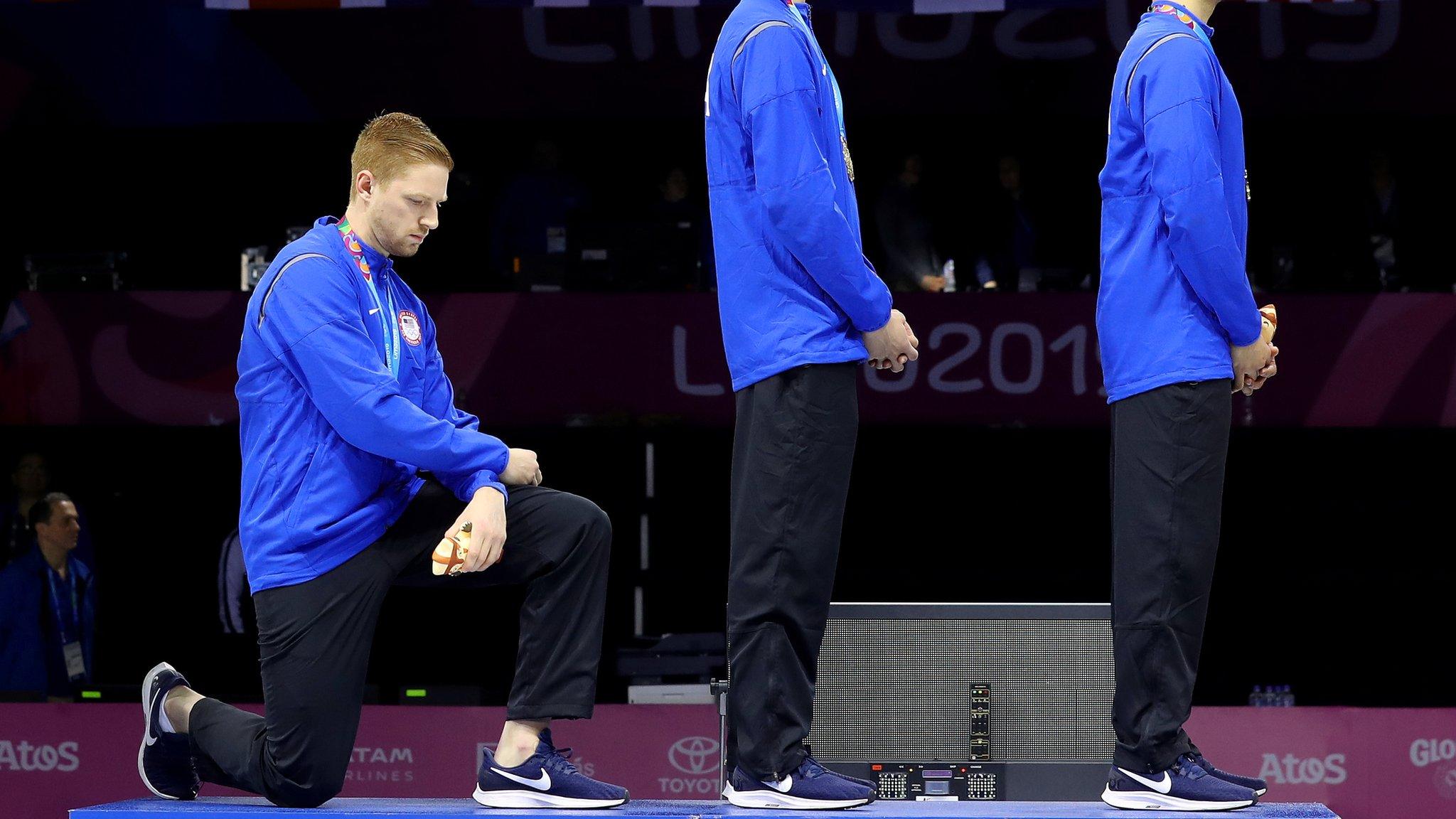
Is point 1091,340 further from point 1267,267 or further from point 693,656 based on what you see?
point 693,656

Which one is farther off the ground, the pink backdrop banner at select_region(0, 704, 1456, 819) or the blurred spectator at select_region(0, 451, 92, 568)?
the blurred spectator at select_region(0, 451, 92, 568)

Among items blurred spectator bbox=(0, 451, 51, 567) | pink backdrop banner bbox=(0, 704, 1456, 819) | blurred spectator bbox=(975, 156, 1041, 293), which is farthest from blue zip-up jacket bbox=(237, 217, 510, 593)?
blurred spectator bbox=(975, 156, 1041, 293)

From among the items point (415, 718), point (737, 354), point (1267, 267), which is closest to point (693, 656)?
point (415, 718)

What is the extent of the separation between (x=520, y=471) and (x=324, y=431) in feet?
1.36

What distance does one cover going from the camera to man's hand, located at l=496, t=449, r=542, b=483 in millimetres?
3344

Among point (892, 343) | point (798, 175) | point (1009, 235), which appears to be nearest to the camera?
point (798, 175)

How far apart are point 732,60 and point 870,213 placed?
813 cm

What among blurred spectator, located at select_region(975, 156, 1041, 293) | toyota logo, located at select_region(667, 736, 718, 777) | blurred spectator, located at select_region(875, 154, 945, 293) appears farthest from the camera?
blurred spectator, located at select_region(975, 156, 1041, 293)

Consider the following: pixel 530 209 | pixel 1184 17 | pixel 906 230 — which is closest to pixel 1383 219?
pixel 906 230

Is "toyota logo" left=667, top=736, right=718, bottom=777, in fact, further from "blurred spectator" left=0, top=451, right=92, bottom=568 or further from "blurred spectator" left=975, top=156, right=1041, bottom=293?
"blurred spectator" left=975, top=156, right=1041, bottom=293

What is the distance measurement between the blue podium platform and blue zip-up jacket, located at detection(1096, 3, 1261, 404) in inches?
34.0

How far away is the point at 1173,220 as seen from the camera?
10.6 ft

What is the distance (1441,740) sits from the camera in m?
5.98

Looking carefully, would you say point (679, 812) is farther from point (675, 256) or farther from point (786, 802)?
point (675, 256)
